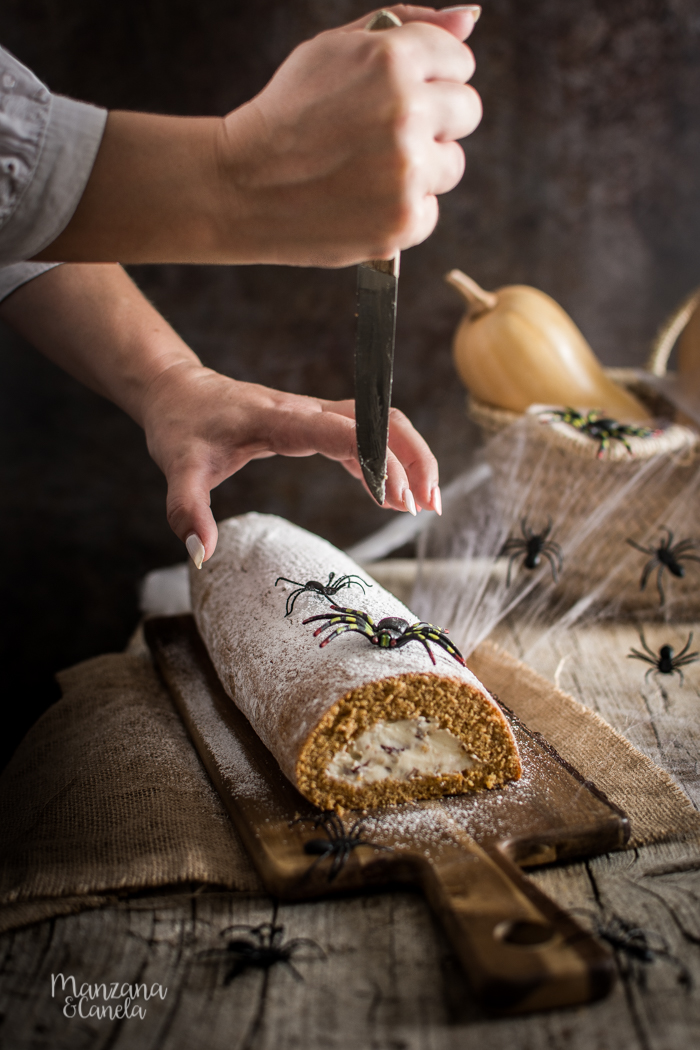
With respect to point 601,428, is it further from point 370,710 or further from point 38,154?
point 38,154

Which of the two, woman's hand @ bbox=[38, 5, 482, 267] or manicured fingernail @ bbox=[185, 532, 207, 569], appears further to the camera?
manicured fingernail @ bbox=[185, 532, 207, 569]

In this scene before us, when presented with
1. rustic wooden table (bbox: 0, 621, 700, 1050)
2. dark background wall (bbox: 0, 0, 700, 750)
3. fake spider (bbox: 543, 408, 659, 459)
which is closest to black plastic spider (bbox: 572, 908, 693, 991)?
rustic wooden table (bbox: 0, 621, 700, 1050)

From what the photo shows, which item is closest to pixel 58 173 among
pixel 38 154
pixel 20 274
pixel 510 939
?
pixel 38 154

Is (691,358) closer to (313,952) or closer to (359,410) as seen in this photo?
(359,410)

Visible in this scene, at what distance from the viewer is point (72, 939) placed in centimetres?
95

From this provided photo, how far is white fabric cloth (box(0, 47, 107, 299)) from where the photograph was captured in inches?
34.0

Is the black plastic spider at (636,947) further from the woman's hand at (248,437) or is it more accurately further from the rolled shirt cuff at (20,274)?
the rolled shirt cuff at (20,274)

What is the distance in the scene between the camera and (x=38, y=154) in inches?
34.5

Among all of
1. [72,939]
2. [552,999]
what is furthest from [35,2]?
[552,999]

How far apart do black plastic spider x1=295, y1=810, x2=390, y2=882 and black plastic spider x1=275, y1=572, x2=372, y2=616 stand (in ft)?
1.25

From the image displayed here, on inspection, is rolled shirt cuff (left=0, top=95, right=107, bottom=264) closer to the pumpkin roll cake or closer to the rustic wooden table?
the pumpkin roll cake

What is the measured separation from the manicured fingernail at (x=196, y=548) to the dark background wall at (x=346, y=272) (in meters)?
1.61

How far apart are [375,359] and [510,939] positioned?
0.70 meters

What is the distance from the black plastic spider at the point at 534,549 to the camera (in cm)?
181
